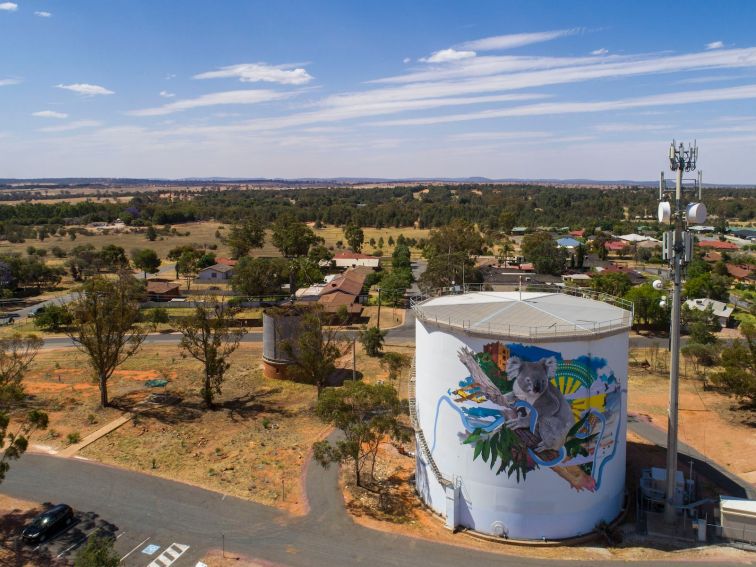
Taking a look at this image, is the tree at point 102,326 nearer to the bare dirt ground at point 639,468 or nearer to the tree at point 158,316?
the bare dirt ground at point 639,468

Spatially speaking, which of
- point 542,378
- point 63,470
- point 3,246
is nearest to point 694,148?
point 542,378

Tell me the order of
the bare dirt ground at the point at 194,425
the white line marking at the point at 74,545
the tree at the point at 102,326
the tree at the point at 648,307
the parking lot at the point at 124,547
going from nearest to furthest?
the parking lot at the point at 124,547 → the white line marking at the point at 74,545 → the bare dirt ground at the point at 194,425 → the tree at the point at 102,326 → the tree at the point at 648,307

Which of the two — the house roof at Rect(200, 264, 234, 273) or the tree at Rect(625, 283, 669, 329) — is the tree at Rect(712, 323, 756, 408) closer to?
the tree at Rect(625, 283, 669, 329)

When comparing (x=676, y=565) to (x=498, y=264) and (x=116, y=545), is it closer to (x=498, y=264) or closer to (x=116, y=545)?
(x=116, y=545)

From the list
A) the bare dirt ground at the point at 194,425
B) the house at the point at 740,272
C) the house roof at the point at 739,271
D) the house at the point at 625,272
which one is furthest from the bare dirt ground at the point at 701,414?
the house roof at the point at 739,271

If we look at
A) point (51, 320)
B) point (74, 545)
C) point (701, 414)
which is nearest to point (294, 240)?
point (51, 320)
